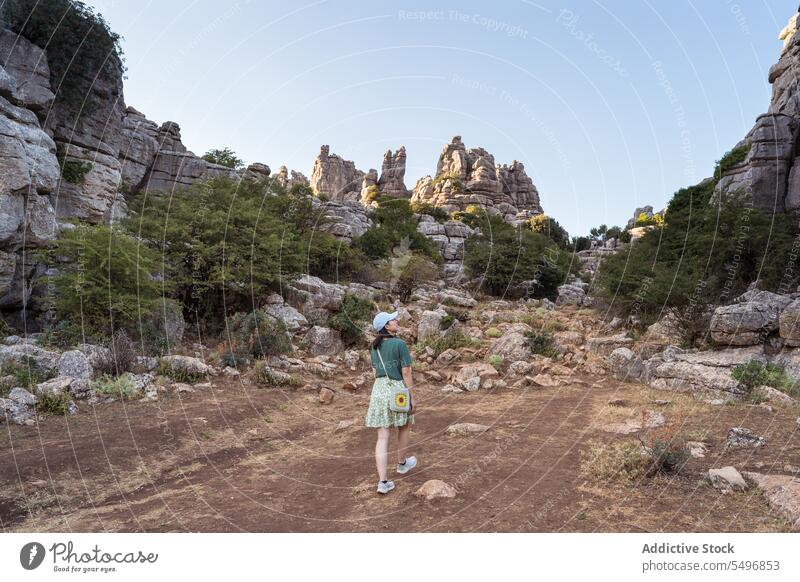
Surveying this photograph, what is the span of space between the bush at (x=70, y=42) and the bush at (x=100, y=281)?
39.9 ft

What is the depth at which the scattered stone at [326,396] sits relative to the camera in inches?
358

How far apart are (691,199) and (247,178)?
25.2 metres

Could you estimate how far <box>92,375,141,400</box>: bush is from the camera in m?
7.94

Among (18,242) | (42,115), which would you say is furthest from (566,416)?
(42,115)

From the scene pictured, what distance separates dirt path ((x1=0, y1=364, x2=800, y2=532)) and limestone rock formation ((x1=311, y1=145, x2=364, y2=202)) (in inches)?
3059

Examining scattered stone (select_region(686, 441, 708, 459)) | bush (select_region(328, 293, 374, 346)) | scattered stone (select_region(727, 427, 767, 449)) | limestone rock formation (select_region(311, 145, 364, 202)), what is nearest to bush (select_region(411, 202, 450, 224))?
limestone rock formation (select_region(311, 145, 364, 202))

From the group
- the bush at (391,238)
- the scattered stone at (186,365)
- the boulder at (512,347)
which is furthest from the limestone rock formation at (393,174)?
the scattered stone at (186,365)

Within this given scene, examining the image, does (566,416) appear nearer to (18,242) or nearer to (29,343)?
(29,343)

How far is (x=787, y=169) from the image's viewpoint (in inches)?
846

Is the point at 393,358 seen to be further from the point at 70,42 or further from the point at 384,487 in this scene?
the point at 70,42

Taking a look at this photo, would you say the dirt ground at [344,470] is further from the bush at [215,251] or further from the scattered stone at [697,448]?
the bush at [215,251]

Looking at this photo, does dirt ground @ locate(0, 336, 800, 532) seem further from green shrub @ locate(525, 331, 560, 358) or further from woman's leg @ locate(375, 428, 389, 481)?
green shrub @ locate(525, 331, 560, 358)

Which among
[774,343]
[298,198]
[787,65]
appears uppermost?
[787,65]

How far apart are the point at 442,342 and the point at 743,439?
8.17 m
